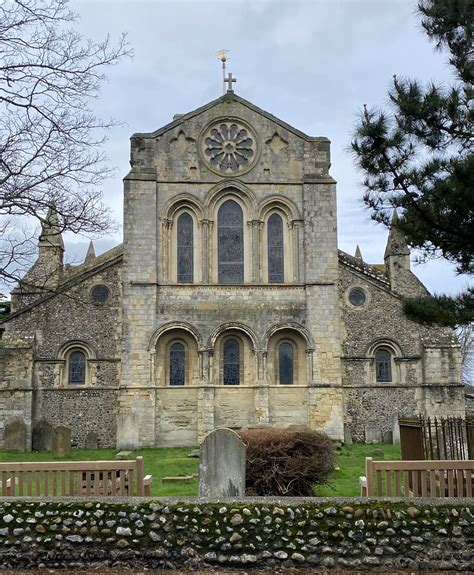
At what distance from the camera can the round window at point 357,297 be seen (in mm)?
27578

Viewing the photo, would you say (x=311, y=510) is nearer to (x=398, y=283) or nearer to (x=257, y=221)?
(x=257, y=221)

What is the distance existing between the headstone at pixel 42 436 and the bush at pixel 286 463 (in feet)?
45.4

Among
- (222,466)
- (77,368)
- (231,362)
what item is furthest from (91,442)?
(222,466)

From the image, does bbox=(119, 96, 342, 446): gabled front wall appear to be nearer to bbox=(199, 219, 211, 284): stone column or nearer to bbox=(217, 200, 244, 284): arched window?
bbox=(199, 219, 211, 284): stone column

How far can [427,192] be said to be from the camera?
11570mm

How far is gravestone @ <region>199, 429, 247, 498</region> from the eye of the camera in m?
11.2

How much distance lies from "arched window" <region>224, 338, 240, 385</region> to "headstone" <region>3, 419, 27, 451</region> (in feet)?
25.3

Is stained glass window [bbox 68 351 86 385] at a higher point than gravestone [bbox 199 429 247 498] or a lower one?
higher

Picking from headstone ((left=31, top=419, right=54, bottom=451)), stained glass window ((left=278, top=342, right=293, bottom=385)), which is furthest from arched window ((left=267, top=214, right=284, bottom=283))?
headstone ((left=31, top=419, right=54, bottom=451))

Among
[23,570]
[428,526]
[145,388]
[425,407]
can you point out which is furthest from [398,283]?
[23,570]

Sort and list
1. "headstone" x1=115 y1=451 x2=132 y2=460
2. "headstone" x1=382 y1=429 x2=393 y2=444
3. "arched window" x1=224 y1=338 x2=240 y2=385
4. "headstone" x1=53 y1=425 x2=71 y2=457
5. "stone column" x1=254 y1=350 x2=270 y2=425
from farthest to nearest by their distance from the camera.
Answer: "headstone" x1=382 y1=429 x2=393 y2=444
"arched window" x1=224 y1=338 x2=240 y2=385
"stone column" x1=254 y1=350 x2=270 y2=425
"headstone" x1=53 y1=425 x2=71 y2=457
"headstone" x1=115 y1=451 x2=132 y2=460

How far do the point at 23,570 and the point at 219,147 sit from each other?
19967mm

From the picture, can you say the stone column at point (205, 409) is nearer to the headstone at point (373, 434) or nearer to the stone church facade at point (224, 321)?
the stone church facade at point (224, 321)

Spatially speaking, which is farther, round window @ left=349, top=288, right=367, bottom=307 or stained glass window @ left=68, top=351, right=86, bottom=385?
round window @ left=349, top=288, right=367, bottom=307
